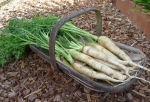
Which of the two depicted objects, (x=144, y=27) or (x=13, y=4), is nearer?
(x=144, y=27)

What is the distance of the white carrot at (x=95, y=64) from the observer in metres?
1.47

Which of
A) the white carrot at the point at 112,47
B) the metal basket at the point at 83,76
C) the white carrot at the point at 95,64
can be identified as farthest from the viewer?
the white carrot at the point at 112,47

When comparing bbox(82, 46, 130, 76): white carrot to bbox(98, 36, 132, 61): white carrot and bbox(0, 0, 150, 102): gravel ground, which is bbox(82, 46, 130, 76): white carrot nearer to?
bbox(98, 36, 132, 61): white carrot

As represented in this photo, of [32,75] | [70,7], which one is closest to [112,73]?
[32,75]

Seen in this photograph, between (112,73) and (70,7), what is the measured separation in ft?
6.85

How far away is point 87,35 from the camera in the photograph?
1.83 metres

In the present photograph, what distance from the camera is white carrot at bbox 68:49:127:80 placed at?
1472 millimetres

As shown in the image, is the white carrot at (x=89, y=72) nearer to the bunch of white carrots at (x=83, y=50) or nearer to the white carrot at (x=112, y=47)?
the bunch of white carrots at (x=83, y=50)

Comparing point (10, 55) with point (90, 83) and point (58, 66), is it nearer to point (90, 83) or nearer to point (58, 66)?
point (58, 66)

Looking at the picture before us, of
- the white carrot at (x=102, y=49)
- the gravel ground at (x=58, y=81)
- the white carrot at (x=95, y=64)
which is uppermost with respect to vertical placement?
the white carrot at (x=102, y=49)

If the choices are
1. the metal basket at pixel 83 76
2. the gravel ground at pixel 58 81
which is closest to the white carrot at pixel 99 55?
the metal basket at pixel 83 76

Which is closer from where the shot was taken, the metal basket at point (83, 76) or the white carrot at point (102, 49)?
the metal basket at point (83, 76)

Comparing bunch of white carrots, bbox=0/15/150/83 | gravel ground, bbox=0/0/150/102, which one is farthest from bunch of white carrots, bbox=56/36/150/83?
gravel ground, bbox=0/0/150/102

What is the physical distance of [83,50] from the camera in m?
1.70
